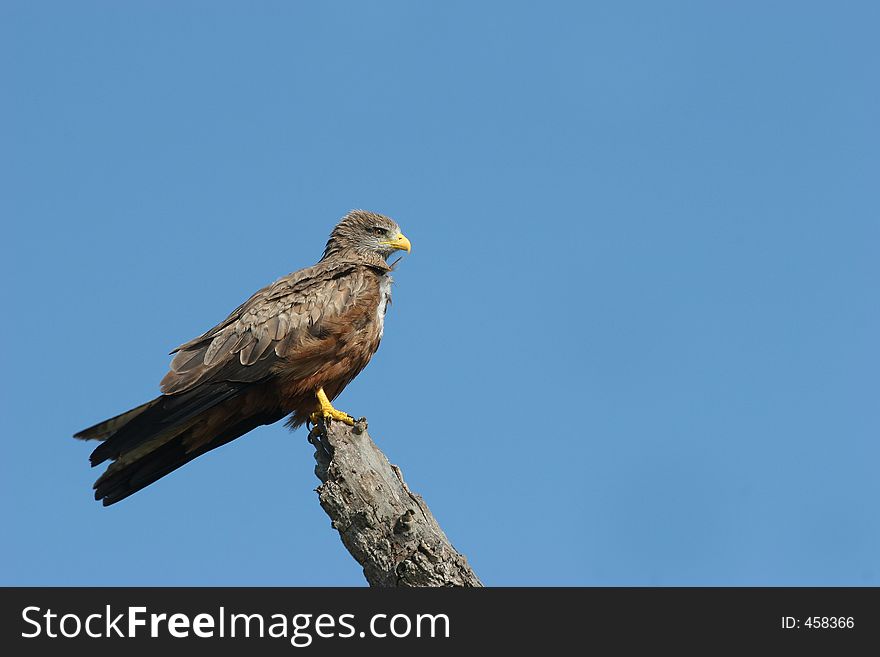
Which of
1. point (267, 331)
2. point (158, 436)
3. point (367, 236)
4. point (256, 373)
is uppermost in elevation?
point (367, 236)

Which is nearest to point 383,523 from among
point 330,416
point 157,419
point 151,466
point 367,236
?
point 330,416

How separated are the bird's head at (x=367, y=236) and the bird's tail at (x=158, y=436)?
84.1 inches

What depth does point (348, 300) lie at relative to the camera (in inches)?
365

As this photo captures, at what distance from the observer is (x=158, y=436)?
846 cm

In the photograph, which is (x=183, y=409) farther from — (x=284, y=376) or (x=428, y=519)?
(x=428, y=519)

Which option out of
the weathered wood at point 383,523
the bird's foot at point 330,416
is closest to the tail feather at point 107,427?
the bird's foot at point 330,416

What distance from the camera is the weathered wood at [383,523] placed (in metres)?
6.46

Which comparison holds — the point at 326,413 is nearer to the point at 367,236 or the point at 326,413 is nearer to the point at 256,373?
the point at 256,373

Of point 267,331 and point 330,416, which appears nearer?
point 330,416

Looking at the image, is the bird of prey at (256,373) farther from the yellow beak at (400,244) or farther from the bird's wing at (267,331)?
the yellow beak at (400,244)

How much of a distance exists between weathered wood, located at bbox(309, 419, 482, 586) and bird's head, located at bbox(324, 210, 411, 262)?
3.36 m

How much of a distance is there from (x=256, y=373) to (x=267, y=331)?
390 millimetres

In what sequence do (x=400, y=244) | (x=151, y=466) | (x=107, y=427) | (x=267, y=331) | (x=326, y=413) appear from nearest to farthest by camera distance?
(x=107, y=427) < (x=151, y=466) < (x=326, y=413) < (x=267, y=331) < (x=400, y=244)
